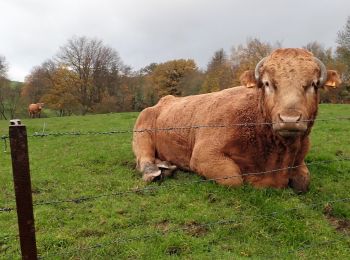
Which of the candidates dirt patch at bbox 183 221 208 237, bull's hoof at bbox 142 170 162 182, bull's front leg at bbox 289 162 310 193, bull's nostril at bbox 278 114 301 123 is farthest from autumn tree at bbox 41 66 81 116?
bull's nostril at bbox 278 114 301 123

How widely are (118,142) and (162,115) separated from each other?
433 cm

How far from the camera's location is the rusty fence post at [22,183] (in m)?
3.19

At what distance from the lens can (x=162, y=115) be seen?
10.5m

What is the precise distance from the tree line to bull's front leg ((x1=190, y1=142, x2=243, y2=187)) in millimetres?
39960

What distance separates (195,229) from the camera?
18.2ft

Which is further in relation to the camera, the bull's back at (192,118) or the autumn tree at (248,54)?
the autumn tree at (248,54)

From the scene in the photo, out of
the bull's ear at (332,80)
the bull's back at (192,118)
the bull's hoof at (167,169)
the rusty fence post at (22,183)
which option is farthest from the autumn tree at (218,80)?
the rusty fence post at (22,183)

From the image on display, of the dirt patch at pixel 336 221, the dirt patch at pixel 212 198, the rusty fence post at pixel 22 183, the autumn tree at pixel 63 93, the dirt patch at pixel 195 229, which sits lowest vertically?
the dirt patch at pixel 336 221

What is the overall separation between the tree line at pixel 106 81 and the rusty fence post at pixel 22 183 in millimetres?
44743

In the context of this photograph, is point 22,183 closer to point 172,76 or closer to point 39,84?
point 172,76

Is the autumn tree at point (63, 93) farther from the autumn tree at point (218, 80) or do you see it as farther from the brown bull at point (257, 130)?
the brown bull at point (257, 130)

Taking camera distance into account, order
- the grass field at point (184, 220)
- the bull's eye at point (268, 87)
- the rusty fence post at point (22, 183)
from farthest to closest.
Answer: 1. the bull's eye at point (268, 87)
2. the grass field at point (184, 220)
3. the rusty fence post at point (22, 183)

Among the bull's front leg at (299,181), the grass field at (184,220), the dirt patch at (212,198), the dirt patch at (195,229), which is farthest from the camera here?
the bull's front leg at (299,181)

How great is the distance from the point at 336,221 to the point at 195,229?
6.72 feet
